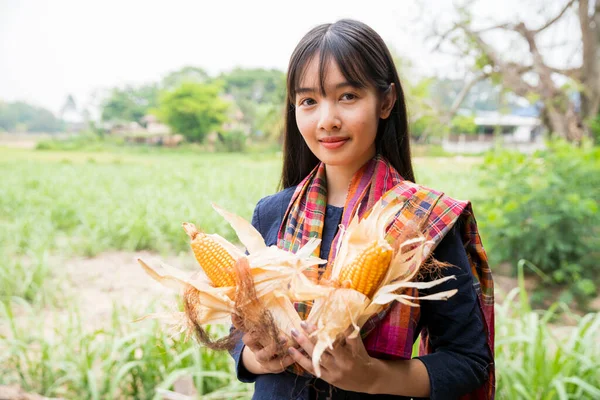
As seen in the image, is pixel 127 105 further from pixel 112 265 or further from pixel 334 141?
pixel 334 141

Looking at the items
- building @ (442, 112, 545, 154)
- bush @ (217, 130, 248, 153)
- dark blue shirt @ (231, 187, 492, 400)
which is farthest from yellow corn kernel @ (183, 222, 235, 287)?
building @ (442, 112, 545, 154)

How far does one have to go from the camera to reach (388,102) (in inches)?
37.4

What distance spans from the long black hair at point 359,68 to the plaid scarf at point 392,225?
7 centimetres

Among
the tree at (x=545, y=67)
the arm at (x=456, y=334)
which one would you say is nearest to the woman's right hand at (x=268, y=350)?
the arm at (x=456, y=334)

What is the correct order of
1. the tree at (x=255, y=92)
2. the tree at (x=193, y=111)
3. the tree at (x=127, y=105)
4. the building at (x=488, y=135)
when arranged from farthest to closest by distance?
1. the building at (x=488, y=135)
2. the tree at (x=193, y=111)
3. the tree at (x=255, y=92)
4. the tree at (x=127, y=105)

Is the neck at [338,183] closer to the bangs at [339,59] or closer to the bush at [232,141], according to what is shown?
the bangs at [339,59]

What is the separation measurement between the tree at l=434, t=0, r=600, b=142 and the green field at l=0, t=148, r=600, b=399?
1350mm

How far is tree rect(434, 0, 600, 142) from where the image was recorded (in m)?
6.02

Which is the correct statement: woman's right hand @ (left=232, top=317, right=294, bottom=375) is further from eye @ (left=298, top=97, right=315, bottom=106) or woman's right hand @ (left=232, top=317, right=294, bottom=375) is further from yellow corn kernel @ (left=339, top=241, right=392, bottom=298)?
eye @ (left=298, top=97, right=315, bottom=106)

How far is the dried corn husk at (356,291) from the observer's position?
0.65 m

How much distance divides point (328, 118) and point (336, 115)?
18 mm

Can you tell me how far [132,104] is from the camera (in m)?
9.53

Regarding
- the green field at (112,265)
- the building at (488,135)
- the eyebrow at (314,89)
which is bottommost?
the green field at (112,265)

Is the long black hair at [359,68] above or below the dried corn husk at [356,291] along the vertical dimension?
above
